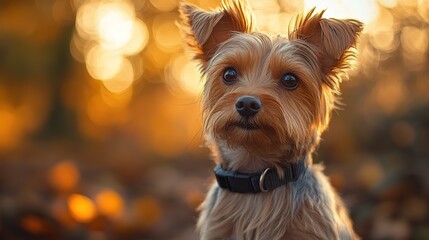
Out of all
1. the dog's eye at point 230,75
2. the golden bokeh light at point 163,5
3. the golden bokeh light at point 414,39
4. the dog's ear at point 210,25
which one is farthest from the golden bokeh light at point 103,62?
the dog's eye at point 230,75

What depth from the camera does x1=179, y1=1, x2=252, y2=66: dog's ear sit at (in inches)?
209

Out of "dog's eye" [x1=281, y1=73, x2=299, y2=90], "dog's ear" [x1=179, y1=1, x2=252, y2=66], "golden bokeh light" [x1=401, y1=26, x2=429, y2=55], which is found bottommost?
"dog's eye" [x1=281, y1=73, x2=299, y2=90]

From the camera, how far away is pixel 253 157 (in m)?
5.21

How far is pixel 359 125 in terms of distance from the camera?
40.9 feet

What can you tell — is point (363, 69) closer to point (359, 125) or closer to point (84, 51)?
point (359, 125)

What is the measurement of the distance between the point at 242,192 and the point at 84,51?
65.0 feet

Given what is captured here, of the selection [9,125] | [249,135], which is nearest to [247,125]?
[249,135]

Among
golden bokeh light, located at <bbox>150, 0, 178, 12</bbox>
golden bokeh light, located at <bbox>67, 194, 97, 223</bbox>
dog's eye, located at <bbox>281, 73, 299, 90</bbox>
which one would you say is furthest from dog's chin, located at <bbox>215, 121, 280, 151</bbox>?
golden bokeh light, located at <bbox>150, 0, 178, 12</bbox>

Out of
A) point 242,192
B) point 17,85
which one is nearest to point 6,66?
point 17,85

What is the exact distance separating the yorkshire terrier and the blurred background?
70 centimetres

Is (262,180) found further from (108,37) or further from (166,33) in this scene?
(108,37)

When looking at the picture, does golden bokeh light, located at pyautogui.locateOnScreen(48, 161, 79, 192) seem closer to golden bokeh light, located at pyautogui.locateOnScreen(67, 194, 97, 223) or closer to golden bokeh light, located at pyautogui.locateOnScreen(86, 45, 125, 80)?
golden bokeh light, located at pyautogui.locateOnScreen(67, 194, 97, 223)

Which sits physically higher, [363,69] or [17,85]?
[17,85]

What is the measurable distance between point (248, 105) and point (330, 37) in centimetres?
92
